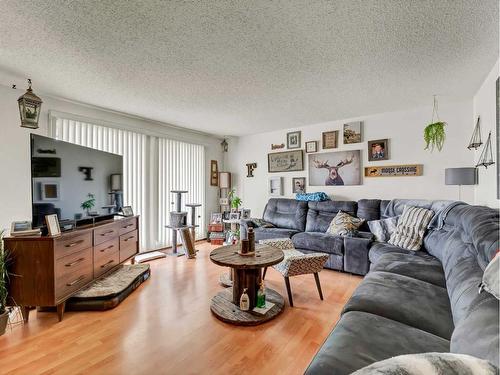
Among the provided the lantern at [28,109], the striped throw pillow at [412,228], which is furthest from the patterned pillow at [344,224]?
the lantern at [28,109]

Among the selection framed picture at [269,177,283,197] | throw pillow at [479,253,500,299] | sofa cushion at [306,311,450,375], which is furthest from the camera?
framed picture at [269,177,283,197]

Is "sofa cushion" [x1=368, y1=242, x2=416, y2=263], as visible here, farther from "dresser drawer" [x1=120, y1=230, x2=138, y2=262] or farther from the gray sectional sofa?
"dresser drawer" [x1=120, y1=230, x2=138, y2=262]

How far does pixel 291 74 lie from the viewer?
251 centimetres

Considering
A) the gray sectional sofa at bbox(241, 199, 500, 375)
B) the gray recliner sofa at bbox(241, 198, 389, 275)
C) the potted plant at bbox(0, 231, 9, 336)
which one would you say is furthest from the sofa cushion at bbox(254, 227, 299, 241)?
the potted plant at bbox(0, 231, 9, 336)

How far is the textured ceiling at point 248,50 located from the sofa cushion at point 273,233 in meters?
2.05

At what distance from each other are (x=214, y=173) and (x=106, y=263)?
317 cm

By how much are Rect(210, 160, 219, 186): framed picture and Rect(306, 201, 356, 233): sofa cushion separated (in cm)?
239

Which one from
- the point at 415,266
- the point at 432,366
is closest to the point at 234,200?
the point at 415,266

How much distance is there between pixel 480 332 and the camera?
83 centimetres

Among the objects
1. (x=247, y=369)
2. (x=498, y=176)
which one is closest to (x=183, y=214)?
(x=247, y=369)

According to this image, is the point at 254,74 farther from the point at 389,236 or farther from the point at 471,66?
the point at 389,236

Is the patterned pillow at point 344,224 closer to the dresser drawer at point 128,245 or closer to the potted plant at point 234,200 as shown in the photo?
the potted plant at point 234,200

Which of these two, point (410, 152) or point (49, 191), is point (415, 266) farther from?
point (49, 191)

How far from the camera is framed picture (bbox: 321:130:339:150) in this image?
4.34m
